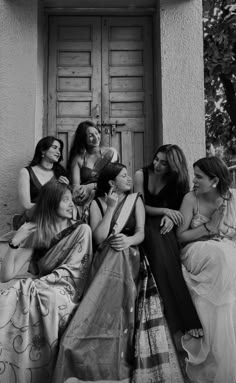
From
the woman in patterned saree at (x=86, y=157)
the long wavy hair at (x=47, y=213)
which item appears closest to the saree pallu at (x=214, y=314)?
the long wavy hair at (x=47, y=213)

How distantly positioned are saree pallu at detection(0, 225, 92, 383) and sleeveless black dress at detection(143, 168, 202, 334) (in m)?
0.66

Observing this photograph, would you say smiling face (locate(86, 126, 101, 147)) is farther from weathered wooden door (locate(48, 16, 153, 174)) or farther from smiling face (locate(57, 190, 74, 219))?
smiling face (locate(57, 190, 74, 219))

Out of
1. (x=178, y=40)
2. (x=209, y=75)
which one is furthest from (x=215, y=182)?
(x=209, y=75)

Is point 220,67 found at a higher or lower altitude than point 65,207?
higher

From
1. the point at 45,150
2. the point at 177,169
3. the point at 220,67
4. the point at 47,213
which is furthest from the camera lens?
the point at 220,67

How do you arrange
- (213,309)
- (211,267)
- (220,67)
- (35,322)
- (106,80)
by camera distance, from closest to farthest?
(35,322) → (213,309) → (211,267) → (106,80) → (220,67)

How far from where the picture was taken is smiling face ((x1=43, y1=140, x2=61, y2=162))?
479 centimetres

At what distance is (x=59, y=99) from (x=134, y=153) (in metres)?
1.15

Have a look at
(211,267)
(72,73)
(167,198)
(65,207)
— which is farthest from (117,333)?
(72,73)

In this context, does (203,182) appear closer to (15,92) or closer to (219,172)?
(219,172)

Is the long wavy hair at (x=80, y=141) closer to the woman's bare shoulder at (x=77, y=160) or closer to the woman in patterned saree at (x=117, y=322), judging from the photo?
the woman's bare shoulder at (x=77, y=160)

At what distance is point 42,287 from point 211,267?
1.27 metres

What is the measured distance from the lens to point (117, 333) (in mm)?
3385

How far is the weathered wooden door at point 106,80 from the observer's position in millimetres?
5871
